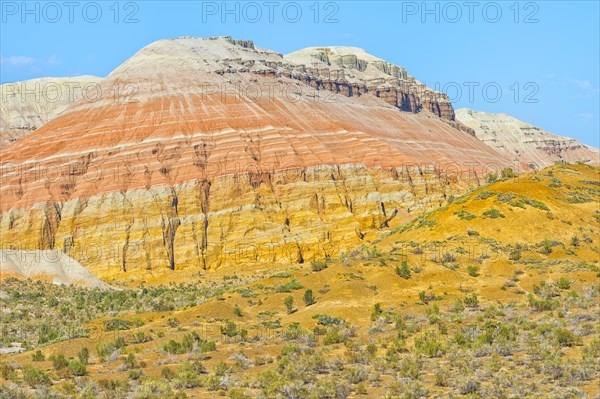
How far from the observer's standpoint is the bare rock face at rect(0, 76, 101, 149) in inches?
5384

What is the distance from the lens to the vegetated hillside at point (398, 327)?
20.7 meters

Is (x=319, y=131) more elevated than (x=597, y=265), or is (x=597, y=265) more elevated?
(x=319, y=131)

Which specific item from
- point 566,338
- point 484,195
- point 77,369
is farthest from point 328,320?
point 484,195

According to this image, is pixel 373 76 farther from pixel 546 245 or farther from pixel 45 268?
pixel 546 245

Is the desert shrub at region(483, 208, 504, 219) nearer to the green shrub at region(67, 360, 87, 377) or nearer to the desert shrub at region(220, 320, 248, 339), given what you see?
the desert shrub at region(220, 320, 248, 339)

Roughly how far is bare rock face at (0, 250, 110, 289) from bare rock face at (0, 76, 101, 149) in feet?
250

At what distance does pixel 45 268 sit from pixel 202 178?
24264 mm

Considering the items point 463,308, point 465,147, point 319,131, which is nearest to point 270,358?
point 463,308

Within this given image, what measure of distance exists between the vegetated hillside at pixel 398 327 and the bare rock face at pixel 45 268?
31.1 feet

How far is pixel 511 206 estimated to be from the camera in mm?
45344

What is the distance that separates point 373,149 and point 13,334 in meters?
61.1

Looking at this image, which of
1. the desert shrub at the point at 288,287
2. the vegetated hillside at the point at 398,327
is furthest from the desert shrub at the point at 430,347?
the desert shrub at the point at 288,287

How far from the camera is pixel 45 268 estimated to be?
58969mm

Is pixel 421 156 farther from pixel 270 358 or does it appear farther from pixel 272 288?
pixel 270 358
